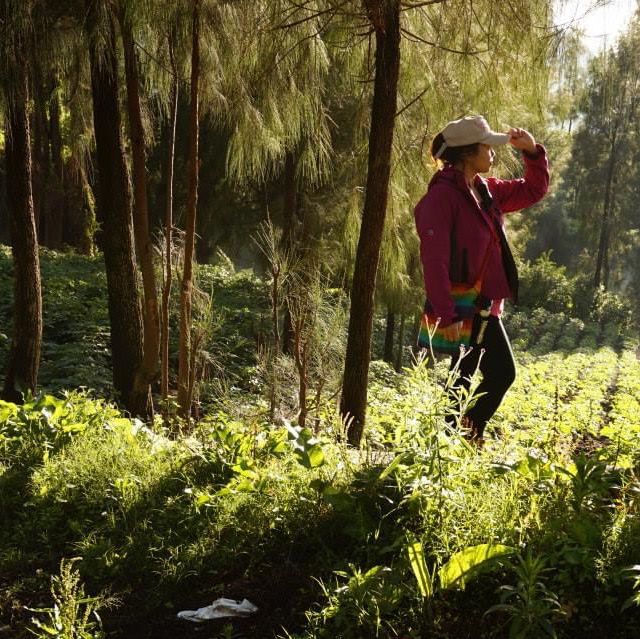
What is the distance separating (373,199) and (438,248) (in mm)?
1289

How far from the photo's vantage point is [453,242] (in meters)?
3.65

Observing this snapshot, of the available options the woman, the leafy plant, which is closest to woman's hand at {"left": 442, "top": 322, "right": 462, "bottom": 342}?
the woman

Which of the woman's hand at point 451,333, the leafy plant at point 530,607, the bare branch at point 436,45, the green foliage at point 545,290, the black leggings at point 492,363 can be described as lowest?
the green foliage at point 545,290

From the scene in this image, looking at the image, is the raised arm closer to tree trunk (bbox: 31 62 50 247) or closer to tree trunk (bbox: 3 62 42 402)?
tree trunk (bbox: 3 62 42 402)

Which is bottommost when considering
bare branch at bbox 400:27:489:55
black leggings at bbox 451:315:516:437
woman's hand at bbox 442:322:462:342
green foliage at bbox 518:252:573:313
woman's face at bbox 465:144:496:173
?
green foliage at bbox 518:252:573:313

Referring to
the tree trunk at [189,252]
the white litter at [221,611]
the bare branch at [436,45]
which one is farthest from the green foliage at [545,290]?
the white litter at [221,611]

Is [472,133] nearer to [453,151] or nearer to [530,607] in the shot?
[453,151]

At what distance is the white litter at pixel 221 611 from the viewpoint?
99.1 inches

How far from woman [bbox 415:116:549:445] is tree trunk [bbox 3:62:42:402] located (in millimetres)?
4386

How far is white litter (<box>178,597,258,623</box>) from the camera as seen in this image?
2518 mm

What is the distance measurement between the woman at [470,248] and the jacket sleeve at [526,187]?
235mm

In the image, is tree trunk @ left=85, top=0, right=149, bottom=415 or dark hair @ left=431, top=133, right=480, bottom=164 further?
tree trunk @ left=85, top=0, right=149, bottom=415

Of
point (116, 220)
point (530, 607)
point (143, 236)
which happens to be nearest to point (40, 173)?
point (116, 220)

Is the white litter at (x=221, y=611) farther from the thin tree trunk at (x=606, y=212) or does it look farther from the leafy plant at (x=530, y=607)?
the thin tree trunk at (x=606, y=212)
